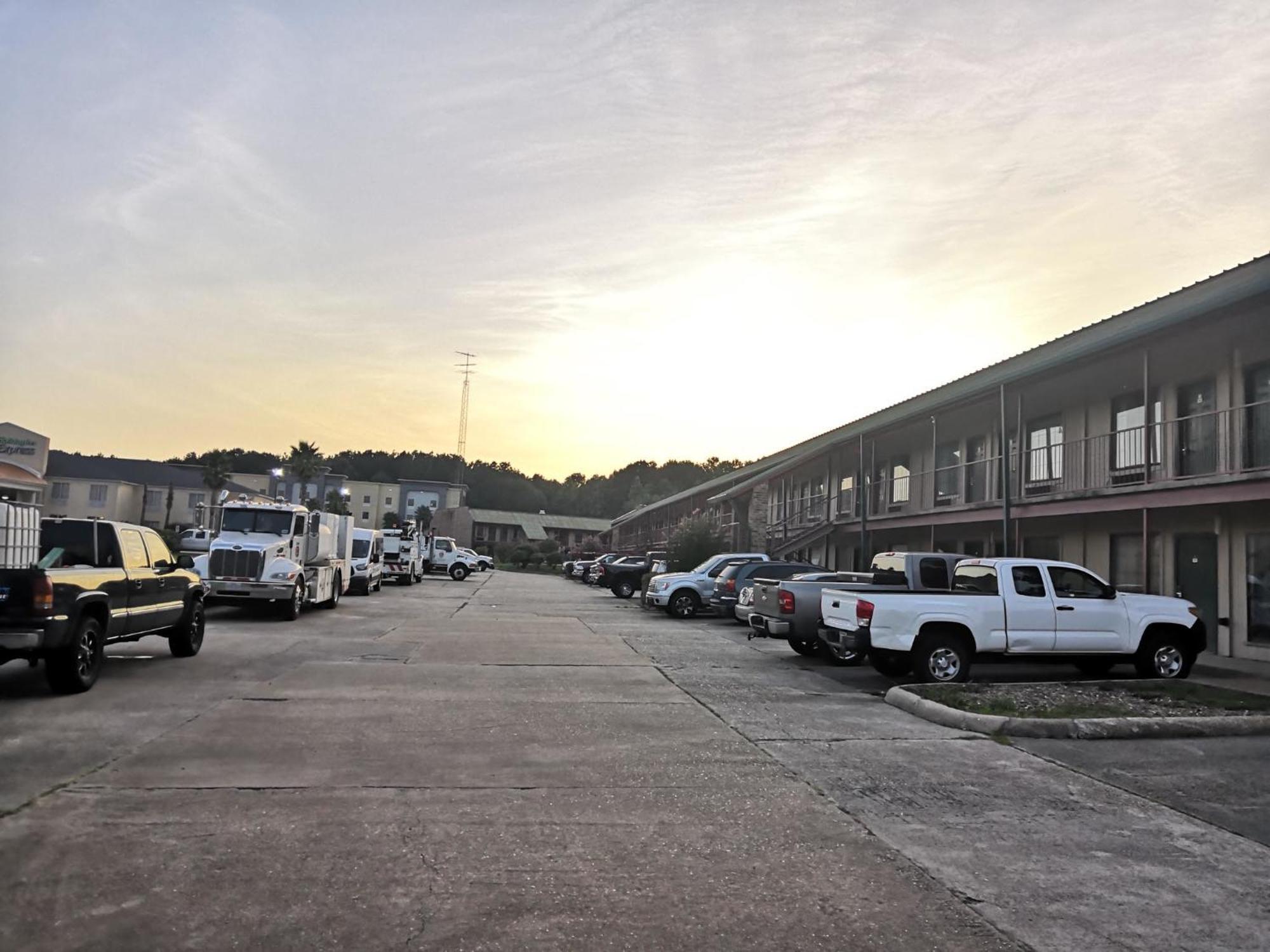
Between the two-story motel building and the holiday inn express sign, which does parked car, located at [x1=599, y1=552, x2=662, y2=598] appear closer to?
the two-story motel building

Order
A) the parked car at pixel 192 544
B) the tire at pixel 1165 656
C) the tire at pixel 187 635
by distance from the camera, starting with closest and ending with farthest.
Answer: the tire at pixel 1165 656 → the tire at pixel 187 635 → the parked car at pixel 192 544

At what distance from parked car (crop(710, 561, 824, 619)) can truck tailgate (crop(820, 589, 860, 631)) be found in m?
8.24

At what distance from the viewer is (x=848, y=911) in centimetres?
461

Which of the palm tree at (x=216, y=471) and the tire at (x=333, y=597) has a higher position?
the palm tree at (x=216, y=471)

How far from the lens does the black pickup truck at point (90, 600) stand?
9.74 metres

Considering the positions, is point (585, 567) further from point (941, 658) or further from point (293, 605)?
point (941, 658)

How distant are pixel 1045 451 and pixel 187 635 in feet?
60.2

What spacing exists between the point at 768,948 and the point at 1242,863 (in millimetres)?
3252

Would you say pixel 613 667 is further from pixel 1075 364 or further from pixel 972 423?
pixel 972 423

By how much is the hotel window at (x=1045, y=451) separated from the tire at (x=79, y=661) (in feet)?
59.6

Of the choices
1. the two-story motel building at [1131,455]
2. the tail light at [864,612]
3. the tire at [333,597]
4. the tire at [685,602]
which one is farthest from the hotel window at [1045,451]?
the tire at [333,597]

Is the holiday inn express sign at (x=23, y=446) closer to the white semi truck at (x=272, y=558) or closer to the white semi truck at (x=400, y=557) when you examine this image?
the white semi truck at (x=400, y=557)

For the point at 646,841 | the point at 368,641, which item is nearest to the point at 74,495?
the point at 368,641

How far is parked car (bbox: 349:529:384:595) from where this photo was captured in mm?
31062
